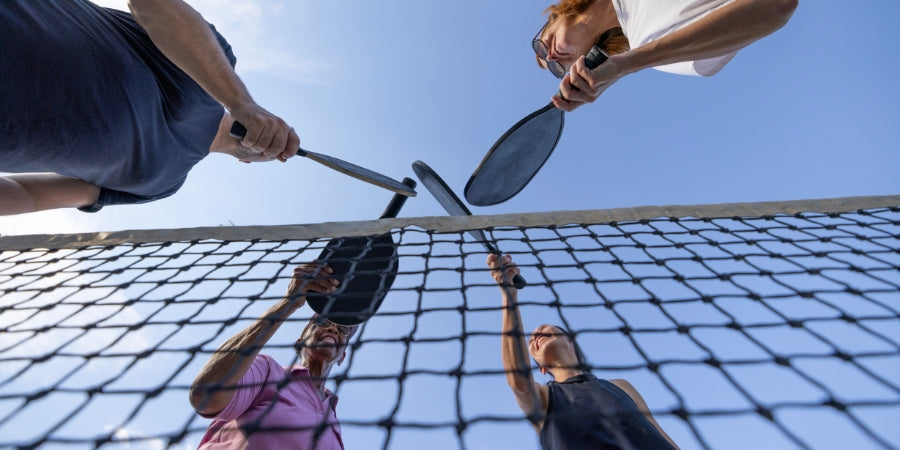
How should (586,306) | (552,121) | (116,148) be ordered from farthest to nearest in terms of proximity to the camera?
(552,121) < (586,306) < (116,148)

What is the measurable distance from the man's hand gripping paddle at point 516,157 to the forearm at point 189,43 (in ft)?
5.26

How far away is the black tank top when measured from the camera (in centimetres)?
204

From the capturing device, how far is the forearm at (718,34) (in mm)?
1616

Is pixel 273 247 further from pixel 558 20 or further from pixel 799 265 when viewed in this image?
pixel 799 265

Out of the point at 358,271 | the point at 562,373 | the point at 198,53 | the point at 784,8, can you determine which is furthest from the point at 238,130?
the point at 562,373

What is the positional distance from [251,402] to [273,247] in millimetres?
769

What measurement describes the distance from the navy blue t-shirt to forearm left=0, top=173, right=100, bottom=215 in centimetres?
14

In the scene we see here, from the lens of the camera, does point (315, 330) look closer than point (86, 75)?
No

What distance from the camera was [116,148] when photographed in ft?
5.83

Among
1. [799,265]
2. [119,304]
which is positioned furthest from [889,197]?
[119,304]

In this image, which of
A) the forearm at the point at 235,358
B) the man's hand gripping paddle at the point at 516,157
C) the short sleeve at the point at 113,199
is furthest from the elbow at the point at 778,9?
the short sleeve at the point at 113,199

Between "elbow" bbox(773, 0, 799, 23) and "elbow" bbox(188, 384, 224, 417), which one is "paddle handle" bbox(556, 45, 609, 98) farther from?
"elbow" bbox(188, 384, 224, 417)

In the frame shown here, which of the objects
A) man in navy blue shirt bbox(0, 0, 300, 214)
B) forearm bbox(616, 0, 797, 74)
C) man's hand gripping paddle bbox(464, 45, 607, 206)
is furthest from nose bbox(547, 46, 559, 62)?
man in navy blue shirt bbox(0, 0, 300, 214)

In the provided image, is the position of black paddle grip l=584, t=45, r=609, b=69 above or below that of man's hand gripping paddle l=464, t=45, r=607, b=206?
above
